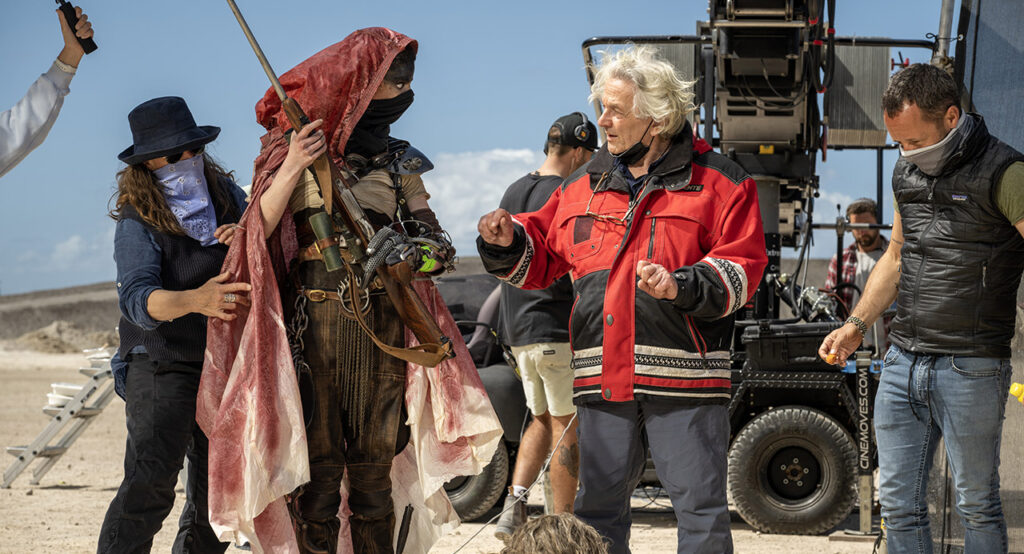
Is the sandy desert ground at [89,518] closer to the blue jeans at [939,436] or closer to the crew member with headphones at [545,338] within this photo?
the crew member with headphones at [545,338]

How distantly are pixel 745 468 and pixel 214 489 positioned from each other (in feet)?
12.0

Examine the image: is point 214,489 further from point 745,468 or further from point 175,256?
point 745,468

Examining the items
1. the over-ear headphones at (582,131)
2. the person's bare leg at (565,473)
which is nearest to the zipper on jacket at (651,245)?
the person's bare leg at (565,473)

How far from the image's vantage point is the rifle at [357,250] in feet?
11.6

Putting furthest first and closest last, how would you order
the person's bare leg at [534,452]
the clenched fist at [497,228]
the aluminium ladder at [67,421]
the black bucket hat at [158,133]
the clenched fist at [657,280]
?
the aluminium ladder at [67,421] → the person's bare leg at [534,452] → the black bucket hat at [158,133] → the clenched fist at [497,228] → the clenched fist at [657,280]

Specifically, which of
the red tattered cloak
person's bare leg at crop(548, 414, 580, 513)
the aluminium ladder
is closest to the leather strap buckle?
the red tattered cloak

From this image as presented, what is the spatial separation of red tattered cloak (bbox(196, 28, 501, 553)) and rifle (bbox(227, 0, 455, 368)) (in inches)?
4.7

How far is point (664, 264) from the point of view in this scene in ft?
11.3

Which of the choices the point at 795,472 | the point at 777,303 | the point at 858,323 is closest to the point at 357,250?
the point at 858,323

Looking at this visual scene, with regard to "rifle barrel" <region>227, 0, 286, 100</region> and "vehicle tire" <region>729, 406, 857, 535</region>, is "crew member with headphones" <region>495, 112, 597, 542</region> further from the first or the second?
"rifle barrel" <region>227, 0, 286, 100</region>

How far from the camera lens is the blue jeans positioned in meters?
3.75

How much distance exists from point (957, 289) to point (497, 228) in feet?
5.18

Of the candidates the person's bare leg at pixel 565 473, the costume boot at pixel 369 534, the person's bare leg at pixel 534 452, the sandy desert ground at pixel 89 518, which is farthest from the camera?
the sandy desert ground at pixel 89 518

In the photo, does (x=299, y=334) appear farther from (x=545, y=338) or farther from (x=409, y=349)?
(x=545, y=338)
